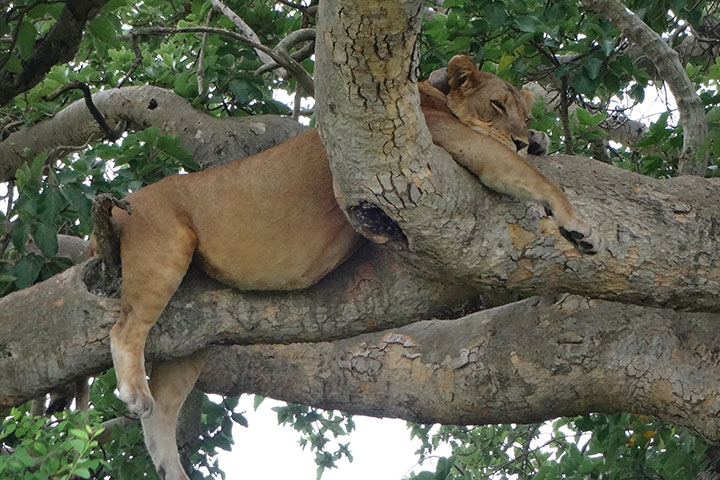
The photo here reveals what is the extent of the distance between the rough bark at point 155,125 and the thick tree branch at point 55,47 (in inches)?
31.9

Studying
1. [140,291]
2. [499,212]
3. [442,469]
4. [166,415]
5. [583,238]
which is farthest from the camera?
[442,469]

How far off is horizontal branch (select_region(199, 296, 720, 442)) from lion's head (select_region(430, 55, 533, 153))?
83 cm

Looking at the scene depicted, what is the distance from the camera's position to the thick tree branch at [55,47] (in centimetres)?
441

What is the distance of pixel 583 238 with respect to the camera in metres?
3.44

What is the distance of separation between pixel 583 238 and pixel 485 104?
1.03 metres

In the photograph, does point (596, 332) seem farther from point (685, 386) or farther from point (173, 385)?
point (173, 385)

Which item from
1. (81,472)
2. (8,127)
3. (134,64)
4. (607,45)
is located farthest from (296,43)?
(81,472)

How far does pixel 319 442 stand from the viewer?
7031mm

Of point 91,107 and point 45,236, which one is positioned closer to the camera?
point 45,236

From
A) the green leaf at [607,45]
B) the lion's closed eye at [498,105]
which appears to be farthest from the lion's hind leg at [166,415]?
the green leaf at [607,45]

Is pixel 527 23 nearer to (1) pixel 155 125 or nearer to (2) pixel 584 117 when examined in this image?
(2) pixel 584 117

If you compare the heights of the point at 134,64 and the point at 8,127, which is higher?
the point at 134,64

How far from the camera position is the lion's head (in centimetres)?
419

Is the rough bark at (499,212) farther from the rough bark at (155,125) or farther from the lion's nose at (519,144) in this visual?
the rough bark at (155,125)
